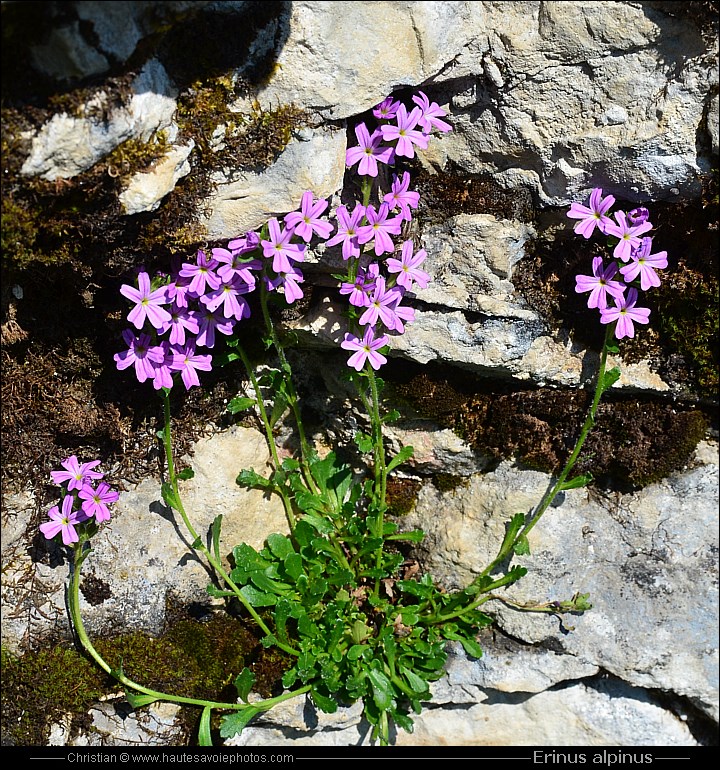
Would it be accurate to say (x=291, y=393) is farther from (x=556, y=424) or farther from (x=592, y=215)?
(x=592, y=215)

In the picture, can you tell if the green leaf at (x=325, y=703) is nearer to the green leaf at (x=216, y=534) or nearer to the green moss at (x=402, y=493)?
the green leaf at (x=216, y=534)

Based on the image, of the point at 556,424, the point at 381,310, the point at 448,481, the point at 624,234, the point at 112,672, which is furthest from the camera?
the point at 448,481

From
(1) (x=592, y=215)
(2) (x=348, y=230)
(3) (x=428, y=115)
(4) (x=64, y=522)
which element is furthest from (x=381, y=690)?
(3) (x=428, y=115)

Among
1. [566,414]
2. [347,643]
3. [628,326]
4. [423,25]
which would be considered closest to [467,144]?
[423,25]

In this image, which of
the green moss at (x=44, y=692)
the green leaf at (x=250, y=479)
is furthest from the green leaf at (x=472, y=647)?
the green moss at (x=44, y=692)

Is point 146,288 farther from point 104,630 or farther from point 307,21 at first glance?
point 104,630

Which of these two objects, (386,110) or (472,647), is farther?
(472,647)
